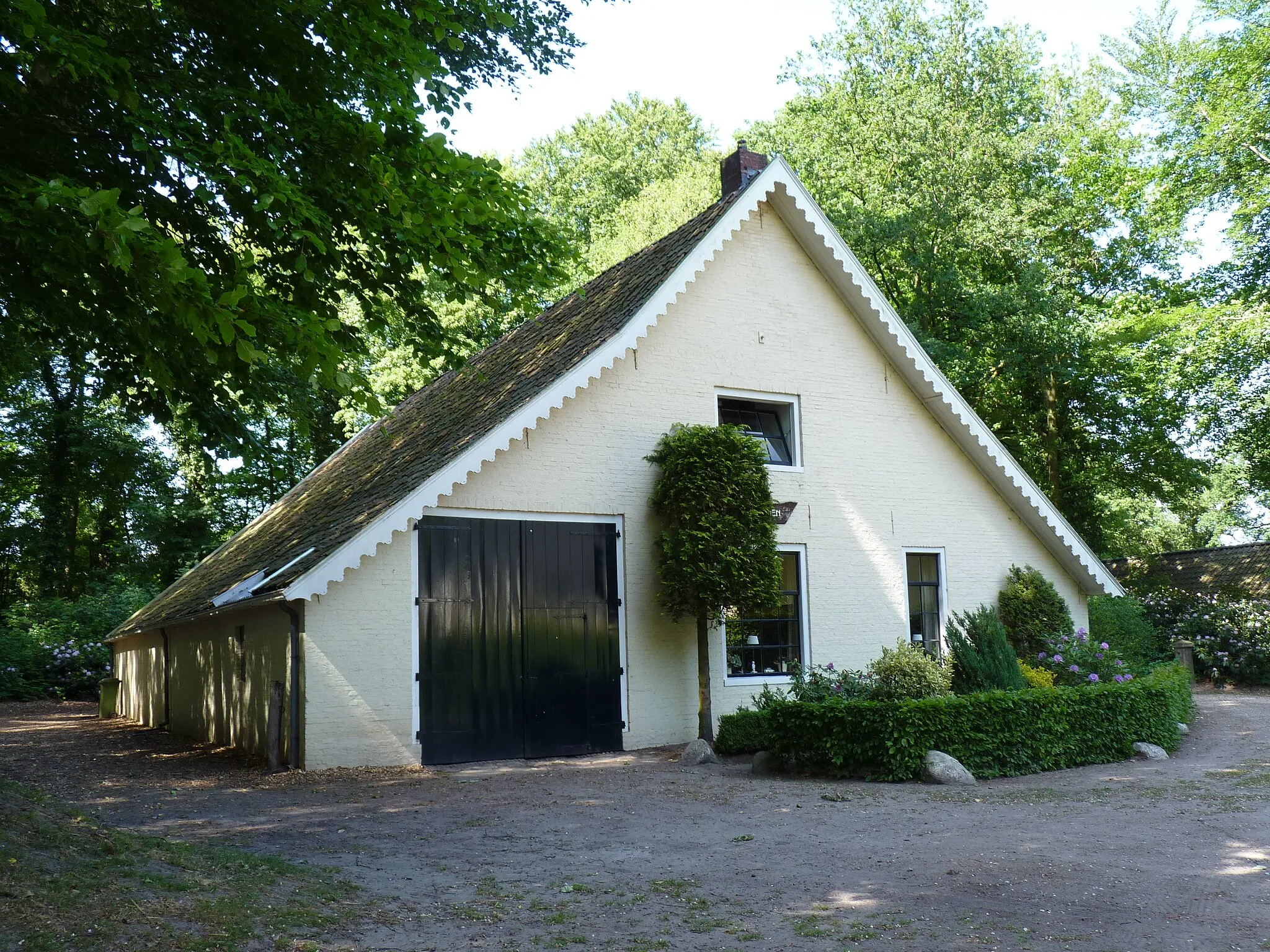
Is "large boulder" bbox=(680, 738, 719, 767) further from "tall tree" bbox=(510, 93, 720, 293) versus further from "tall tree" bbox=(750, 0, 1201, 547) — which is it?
"tall tree" bbox=(510, 93, 720, 293)

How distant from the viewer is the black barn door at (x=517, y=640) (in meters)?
12.4

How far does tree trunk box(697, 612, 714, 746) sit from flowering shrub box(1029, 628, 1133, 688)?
4.79 metres

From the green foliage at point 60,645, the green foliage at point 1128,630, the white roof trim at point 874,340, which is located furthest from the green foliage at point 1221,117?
the green foliage at point 60,645

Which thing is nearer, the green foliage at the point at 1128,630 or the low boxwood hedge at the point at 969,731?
the low boxwood hedge at the point at 969,731

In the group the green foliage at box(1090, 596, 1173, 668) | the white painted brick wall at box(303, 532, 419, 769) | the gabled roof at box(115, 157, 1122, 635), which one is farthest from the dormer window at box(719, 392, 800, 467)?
the green foliage at box(1090, 596, 1173, 668)

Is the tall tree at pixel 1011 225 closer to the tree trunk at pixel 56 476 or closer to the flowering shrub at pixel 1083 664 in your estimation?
the flowering shrub at pixel 1083 664

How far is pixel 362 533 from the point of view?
1139 centimetres

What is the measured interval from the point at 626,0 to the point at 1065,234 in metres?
20.4

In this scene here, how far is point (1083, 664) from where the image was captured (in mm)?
14422

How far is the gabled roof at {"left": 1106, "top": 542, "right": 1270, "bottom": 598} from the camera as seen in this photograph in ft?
85.0

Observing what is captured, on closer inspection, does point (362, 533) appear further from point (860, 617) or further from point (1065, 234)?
point (1065, 234)

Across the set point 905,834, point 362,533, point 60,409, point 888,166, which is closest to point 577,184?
point 888,166

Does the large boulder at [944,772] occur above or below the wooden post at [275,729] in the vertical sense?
below

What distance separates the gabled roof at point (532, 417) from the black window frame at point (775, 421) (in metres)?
1.95
